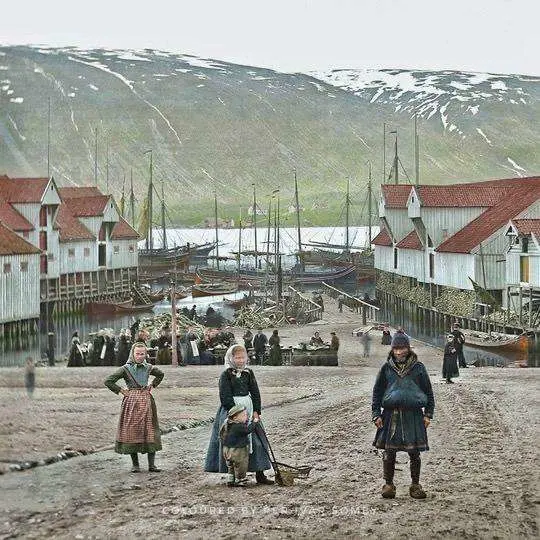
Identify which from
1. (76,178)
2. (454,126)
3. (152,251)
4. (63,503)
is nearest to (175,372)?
(76,178)

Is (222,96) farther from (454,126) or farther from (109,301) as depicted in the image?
(109,301)

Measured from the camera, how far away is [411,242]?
1588 centimetres

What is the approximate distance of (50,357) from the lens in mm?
12898

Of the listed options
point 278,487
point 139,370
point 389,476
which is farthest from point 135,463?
point 389,476

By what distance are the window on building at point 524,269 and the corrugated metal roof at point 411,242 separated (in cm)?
255

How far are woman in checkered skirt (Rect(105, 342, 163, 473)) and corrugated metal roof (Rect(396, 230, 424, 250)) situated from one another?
33.6 ft

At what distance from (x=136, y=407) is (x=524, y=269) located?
13496 mm

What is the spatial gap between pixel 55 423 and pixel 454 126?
655 cm

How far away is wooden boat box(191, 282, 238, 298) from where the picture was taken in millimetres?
19453

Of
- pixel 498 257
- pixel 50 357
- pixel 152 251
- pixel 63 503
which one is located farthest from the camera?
pixel 152 251

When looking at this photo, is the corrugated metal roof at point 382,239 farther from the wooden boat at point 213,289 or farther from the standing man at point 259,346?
the standing man at point 259,346

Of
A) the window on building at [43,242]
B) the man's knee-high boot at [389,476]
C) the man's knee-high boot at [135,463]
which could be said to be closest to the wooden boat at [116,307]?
the window on building at [43,242]

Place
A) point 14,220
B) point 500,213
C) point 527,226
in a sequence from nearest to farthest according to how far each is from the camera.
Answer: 1. point 14,220
2. point 500,213
3. point 527,226

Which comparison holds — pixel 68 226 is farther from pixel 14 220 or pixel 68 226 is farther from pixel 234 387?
pixel 234 387
